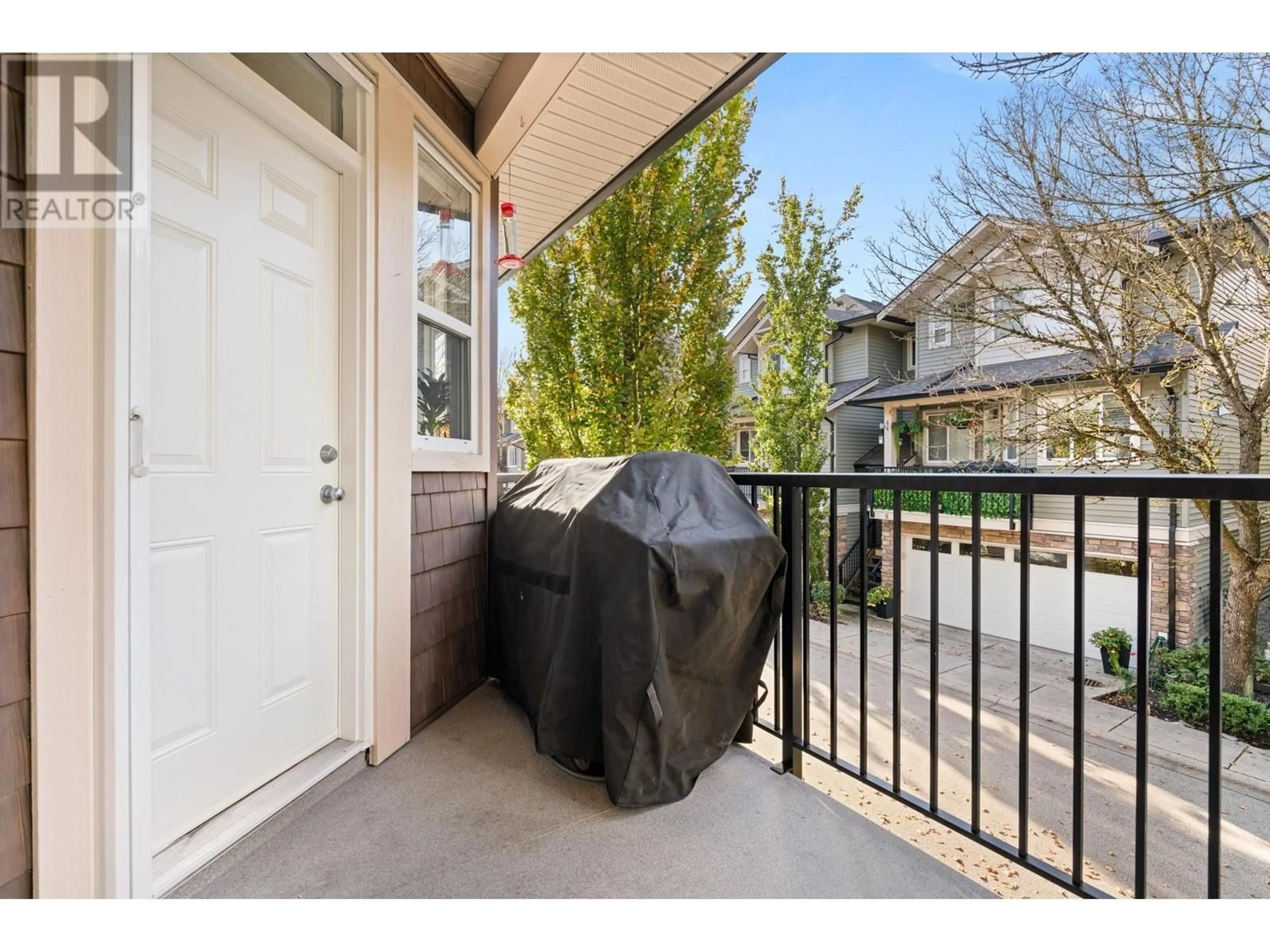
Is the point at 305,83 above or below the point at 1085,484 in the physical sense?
above

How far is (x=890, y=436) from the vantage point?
10.1 metres

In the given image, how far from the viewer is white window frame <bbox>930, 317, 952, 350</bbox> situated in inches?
260

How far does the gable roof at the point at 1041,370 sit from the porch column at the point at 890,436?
1.04 metres

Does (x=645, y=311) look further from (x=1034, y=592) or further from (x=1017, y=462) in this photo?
(x=1034, y=592)

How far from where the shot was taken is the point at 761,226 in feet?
30.9

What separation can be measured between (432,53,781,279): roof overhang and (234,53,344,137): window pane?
1.67 feet

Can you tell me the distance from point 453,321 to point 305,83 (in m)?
0.90

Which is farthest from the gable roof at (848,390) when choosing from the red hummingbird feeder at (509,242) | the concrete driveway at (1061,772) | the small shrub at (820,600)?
the red hummingbird feeder at (509,242)

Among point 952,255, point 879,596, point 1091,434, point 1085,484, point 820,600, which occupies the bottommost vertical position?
point 820,600

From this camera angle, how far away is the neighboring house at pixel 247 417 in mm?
1018

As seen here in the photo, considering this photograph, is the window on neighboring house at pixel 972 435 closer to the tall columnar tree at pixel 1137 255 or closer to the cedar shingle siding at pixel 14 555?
the tall columnar tree at pixel 1137 255

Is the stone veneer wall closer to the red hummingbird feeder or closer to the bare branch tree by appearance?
the bare branch tree

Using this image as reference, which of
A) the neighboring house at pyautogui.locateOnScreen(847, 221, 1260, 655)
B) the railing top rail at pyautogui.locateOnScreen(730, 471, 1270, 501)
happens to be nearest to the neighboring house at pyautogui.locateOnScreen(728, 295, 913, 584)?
the neighboring house at pyautogui.locateOnScreen(847, 221, 1260, 655)

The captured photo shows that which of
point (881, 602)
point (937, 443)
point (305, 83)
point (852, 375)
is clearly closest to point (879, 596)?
point (881, 602)
